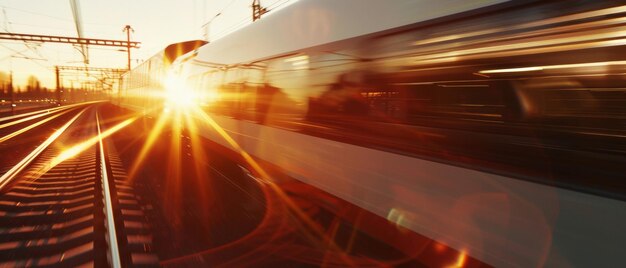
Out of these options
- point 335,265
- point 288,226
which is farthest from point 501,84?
point 288,226

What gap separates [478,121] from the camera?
8.43 feet

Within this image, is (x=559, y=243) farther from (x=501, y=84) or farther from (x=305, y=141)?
(x=305, y=141)

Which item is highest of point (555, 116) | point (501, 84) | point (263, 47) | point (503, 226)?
point (263, 47)

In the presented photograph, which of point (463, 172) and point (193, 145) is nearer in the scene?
point (463, 172)

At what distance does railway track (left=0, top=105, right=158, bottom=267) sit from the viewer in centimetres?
384

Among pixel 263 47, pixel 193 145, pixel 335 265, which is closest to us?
pixel 335 265

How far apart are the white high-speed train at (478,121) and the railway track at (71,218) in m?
1.99

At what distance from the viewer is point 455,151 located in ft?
8.88

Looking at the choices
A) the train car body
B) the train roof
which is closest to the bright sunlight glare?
the train car body

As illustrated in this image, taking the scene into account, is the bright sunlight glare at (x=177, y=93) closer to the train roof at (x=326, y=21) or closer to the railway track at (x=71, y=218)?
the railway track at (x=71, y=218)

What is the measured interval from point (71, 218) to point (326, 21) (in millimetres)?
3830

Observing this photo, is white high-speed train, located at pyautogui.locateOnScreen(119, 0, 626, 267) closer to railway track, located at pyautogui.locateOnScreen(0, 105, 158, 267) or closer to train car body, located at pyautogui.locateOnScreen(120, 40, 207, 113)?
railway track, located at pyautogui.locateOnScreen(0, 105, 158, 267)

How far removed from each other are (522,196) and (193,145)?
9.81m

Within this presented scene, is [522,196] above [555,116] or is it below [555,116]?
below
